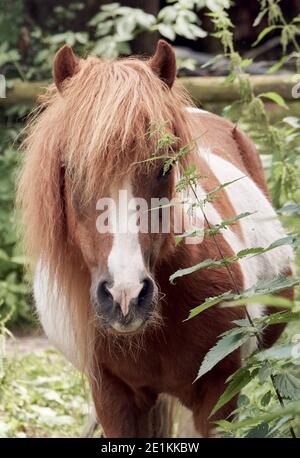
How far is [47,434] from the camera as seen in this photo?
14.5 ft

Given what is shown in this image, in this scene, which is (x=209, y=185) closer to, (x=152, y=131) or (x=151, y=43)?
(x=152, y=131)

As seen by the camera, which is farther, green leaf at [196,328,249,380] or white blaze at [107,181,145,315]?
white blaze at [107,181,145,315]

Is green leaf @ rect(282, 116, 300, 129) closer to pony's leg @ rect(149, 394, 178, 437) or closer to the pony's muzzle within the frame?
the pony's muzzle

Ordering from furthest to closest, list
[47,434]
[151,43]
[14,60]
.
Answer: [151,43] < [14,60] < [47,434]

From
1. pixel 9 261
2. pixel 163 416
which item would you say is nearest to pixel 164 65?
pixel 163 416

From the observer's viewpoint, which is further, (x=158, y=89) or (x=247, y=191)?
(x=247, y=191)

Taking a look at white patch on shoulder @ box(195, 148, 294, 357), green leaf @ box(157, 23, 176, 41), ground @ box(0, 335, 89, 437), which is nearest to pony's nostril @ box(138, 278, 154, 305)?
white patch on shoulder @ box(195, 148, 294, 357)

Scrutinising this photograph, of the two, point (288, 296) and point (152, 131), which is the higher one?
point (152, 131)

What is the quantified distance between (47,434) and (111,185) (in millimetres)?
2035

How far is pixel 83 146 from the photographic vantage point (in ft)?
9.20

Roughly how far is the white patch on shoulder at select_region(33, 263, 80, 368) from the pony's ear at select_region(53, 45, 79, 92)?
0.64 metres

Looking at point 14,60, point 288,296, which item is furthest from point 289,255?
point 14,60

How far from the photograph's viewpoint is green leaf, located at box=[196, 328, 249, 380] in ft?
7.20

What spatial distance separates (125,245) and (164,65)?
0.68 m
